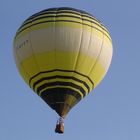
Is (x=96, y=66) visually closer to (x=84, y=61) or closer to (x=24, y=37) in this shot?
(x=84, y=61)

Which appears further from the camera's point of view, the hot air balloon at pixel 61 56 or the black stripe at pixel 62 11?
the black stripe at pixel 62 11

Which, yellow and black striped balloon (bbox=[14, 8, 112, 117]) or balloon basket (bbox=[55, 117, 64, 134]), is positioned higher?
yellow and black striped balloon (bbox=[14, 8, 112, 117])

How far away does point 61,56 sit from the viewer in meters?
43.8

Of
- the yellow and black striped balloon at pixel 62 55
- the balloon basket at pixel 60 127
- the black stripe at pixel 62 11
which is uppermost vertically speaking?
the black stripe at pixel 62 11

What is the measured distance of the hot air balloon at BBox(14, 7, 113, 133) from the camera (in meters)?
43.7

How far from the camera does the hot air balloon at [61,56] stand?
43.7 metres

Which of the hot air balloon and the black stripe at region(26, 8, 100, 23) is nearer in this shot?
the hot air balloon

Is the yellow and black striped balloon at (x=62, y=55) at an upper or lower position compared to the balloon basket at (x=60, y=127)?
upper

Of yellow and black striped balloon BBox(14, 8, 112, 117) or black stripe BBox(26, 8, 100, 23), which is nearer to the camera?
yellow and black striped balloon BBox(14, 8, 112, 117)

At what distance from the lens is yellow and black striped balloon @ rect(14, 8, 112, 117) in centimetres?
4366

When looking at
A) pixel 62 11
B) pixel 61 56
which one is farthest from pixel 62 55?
pixel 62 11

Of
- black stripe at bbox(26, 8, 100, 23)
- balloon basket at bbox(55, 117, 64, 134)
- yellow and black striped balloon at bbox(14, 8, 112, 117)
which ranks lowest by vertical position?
balloon basket at bbox(55, 117, 64, 134)

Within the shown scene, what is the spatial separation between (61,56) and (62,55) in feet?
0.23

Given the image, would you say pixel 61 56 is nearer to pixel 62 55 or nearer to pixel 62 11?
pixel 62 55
